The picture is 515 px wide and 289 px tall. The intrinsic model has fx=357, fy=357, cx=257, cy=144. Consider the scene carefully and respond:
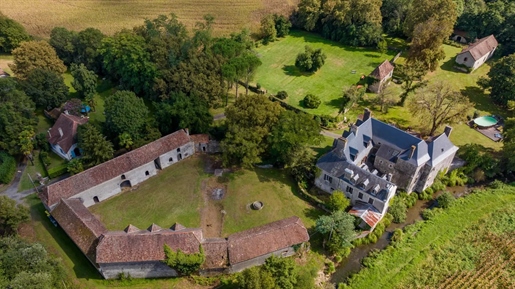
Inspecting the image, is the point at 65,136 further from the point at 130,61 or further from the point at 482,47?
the point at 482,47

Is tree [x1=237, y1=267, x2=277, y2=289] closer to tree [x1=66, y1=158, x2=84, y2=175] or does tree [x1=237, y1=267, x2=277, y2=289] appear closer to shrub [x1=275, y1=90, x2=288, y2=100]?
tree [x1=66, y1=158, x2=84, y2=175]

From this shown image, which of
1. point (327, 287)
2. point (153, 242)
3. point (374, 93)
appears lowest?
point (327, 287)

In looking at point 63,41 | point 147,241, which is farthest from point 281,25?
point 147,241

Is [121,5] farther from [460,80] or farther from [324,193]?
[460,80]

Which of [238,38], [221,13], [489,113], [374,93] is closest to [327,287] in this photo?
[374,93]

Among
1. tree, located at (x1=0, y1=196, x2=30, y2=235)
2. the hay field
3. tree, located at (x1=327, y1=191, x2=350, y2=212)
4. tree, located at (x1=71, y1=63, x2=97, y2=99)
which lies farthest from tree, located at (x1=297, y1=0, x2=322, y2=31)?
tree, located at (x1=0, y1=196, x2=30, y2=235)

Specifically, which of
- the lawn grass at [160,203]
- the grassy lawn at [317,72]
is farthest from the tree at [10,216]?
the grassy lawn at [317,72]
